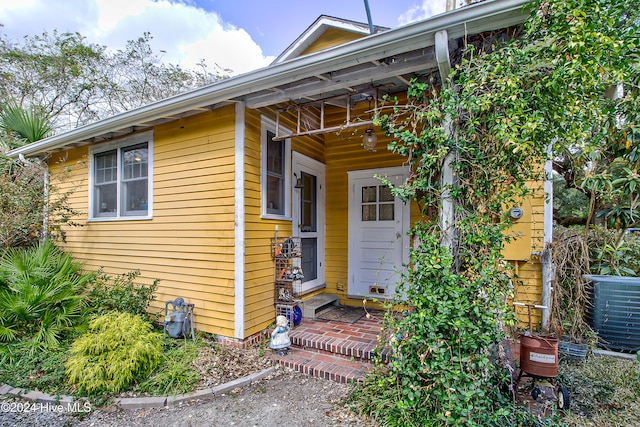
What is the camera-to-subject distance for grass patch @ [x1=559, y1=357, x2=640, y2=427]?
222cm

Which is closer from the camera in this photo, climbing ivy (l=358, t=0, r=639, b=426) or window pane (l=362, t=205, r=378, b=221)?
climbing ivy (l=358, t=0, r=639, b=426)

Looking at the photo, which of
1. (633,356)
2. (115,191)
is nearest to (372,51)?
(633,356)

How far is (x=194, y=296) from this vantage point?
397cm

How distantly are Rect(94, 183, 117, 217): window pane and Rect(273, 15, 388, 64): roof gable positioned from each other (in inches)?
177

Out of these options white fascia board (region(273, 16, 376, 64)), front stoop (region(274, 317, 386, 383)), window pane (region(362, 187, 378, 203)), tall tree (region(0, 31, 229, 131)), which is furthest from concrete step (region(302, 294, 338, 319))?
tall tree (region(0, 31, 229, 131))

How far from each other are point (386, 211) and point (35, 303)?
468cm

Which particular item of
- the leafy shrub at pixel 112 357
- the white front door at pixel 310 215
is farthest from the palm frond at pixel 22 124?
the white front door at pixel 310 215

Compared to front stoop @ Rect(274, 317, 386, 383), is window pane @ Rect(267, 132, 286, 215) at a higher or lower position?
higher

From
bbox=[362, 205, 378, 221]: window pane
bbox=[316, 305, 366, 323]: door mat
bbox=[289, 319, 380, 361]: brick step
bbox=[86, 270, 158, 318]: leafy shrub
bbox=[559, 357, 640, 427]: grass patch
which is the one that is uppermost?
bbox=[362, 205, 378, 221]: window pane

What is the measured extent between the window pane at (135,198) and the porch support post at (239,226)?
1941 millimetres

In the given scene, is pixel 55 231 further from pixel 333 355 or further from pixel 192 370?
pixel 333 355

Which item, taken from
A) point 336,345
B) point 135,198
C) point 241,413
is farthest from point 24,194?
point 336,345

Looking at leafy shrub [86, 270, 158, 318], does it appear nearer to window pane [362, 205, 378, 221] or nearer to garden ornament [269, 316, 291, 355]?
garden ornament [269, 316, 291, 355]

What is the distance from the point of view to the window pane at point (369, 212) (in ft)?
15.7
